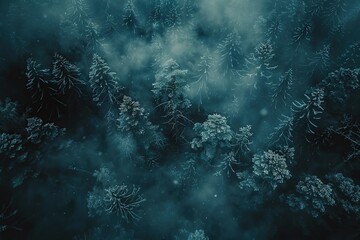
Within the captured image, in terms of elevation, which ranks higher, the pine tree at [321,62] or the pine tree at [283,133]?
the pine tree at [321,62]

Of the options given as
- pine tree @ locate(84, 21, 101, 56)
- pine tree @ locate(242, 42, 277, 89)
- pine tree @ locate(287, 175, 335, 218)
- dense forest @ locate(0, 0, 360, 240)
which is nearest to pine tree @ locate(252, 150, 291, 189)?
dense forest @ locate(0, 0, 360, 240)

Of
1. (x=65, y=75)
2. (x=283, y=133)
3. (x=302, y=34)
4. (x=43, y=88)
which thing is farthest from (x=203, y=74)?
(x=302, y=34)

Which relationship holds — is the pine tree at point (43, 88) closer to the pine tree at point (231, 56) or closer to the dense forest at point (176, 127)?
the dense forest at point (176, 127)

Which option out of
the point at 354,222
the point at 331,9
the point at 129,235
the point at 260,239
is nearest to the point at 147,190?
the point at 129,235

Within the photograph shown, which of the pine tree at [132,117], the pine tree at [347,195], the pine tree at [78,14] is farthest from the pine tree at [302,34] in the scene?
the pine tree at [78,14]

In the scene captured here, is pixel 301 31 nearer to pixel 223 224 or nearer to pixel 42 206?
pixel 223 224

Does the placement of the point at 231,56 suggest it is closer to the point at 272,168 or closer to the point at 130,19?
the point at 272,168
